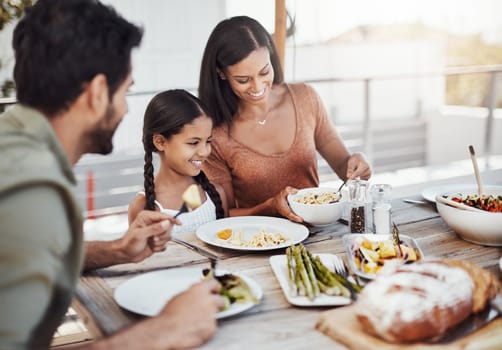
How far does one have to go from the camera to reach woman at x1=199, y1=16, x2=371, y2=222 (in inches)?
94.7

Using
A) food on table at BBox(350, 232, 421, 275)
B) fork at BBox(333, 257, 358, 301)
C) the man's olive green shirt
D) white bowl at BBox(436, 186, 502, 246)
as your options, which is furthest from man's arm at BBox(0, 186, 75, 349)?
white bowl at BBox(436, 186, 502, 246)

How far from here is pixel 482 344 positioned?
118 centimetres

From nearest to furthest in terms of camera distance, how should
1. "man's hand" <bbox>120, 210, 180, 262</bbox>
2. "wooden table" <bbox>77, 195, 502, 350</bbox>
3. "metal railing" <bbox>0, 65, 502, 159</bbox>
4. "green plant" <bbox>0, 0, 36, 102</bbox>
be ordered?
1. "wooden table" <bbox>77, 195, 502, 350</bbox>
2. "man's hand" <bbox>120, 210, 180, 262</bbox>
3. "green plant" <bbox>0, 0, 36, 102</bbox>
4. "metal railing" <bbox>0, 65, 502, 159</bbox>

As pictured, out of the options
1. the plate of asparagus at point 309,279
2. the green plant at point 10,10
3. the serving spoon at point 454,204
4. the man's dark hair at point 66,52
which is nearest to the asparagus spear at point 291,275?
the plate of asparagus at point 309,279

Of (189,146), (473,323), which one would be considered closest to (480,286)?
(473,323)

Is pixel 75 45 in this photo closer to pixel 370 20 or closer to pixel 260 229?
pixel 260 229

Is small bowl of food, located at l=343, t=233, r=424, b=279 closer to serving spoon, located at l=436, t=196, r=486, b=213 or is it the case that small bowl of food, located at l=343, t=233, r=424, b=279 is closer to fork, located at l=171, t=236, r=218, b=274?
serving spoon, located at l=436, t=196, r=486, b=213

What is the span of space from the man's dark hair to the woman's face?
3.63 feet

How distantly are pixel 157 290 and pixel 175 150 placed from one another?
93 cm

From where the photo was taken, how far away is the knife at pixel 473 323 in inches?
47.7

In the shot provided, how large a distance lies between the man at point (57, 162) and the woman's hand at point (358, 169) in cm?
111

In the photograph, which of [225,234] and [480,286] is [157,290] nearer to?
[225,234]

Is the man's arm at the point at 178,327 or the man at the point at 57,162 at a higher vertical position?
the man at the point at 57,162

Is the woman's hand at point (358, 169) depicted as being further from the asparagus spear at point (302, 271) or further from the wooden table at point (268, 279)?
→ the asparagus spear at point (302, 271)
